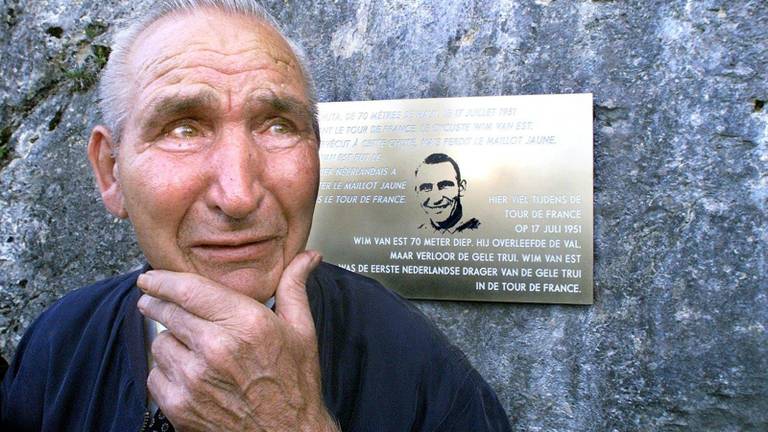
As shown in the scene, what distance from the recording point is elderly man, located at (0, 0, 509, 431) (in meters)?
1.33

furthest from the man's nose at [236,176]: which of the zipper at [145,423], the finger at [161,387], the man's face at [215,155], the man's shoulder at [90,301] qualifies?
the man's shoulder at [90,301]

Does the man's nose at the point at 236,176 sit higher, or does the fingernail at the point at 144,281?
the man's nose at the point at 236,176

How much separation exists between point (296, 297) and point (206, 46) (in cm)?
62

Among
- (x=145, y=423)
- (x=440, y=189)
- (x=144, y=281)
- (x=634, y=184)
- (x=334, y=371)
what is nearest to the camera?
(x=144, y=281)

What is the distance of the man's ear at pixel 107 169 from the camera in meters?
1.66

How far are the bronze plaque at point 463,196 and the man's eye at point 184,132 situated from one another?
1.10m

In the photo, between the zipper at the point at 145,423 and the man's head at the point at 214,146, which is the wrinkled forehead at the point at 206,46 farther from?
the zipper at the point at 145,423

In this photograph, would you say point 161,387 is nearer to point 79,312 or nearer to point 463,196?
point 79,312

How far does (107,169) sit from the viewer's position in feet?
5.64

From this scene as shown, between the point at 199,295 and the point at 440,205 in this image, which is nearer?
the point at 199,295

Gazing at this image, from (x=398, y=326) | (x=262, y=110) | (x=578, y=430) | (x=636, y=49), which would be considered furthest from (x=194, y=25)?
(x=578, y=430)

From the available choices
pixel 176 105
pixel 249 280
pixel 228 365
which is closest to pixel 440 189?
pixel 249 280

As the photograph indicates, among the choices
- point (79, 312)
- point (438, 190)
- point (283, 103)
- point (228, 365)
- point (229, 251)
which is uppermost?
point (438, 190)

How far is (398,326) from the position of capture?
172 centimetres
